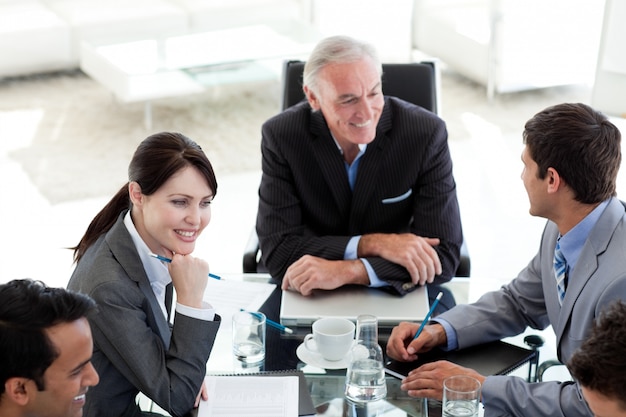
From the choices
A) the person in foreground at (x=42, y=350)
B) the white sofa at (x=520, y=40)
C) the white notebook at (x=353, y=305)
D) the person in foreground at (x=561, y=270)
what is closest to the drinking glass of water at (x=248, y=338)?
the white notebook at (x=353, y=305)

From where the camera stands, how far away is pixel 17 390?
170cm

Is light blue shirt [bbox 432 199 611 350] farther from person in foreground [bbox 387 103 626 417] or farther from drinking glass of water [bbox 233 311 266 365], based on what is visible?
drinking glass of water [bbox 233 311 266 365]

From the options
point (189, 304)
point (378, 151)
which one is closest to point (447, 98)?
point (378, 151)

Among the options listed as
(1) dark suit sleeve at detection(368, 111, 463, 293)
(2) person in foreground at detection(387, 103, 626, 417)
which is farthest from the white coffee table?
(2) person in foreground at detection(387, 103, 626, 417)

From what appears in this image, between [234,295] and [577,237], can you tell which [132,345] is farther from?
[577,237]

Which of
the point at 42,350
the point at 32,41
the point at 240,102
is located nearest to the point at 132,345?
the point at 42,350

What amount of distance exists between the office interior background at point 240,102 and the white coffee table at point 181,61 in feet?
0.45

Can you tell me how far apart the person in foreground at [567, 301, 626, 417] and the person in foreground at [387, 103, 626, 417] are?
0.38 m

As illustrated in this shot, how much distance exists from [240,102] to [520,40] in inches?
65.8

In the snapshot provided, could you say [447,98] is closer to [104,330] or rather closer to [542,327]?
[542,327]

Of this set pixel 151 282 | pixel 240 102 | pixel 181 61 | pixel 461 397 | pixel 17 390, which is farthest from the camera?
pixel 240 102

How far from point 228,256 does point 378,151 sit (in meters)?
1.51

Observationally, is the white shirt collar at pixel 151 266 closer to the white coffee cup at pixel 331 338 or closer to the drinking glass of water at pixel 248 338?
the drinking glass of water at pixel 248 338

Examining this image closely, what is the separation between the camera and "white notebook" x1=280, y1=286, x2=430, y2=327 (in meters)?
2.40
